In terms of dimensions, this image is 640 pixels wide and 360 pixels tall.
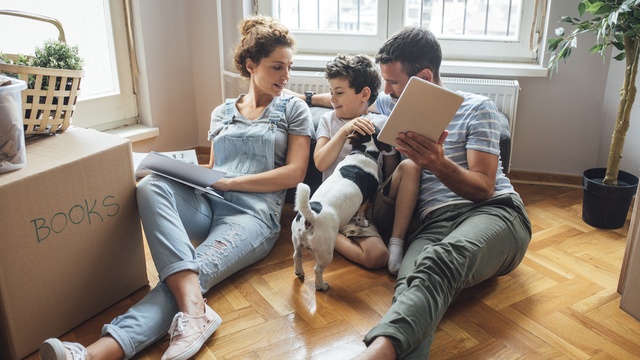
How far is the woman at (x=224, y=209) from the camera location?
1.45 m

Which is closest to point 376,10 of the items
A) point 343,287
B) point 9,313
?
point 343,287

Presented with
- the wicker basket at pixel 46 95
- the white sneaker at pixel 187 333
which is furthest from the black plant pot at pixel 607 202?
the wicker basket at pixel 46 95

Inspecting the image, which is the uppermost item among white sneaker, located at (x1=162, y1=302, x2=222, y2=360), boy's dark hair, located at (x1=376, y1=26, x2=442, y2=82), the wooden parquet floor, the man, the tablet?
boy's dark hair, located at (x1=376, y1=26, x2=442, y2=82)

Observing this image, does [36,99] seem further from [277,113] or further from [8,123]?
[277,113]

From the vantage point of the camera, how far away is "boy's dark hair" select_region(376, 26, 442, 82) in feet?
5.76

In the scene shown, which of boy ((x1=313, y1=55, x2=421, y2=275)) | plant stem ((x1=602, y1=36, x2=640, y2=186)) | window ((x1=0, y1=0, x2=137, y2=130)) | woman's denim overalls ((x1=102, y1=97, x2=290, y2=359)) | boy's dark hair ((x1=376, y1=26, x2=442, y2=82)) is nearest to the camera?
woman's denim overalls ((x1=102, y1=97, x2=290, y2=359))

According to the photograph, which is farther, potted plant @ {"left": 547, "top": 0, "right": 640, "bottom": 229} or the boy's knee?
potted plant @ {"left": 547, "top": 0, "right": 640, "bottom": 229}

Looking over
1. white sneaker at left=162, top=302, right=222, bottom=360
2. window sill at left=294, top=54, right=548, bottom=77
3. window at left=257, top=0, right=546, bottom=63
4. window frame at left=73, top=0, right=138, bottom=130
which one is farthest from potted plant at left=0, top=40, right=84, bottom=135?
window at left=257, top=0, right=546, bottom=63

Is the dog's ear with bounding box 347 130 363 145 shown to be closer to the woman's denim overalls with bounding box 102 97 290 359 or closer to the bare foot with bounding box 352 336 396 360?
the woman's denim overalls with bounding box 102 97 290 359

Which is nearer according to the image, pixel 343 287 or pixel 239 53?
pixel 343 287

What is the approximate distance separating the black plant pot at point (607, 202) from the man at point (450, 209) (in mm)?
623

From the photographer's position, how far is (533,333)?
1555 millimetres

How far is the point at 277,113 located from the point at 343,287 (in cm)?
63

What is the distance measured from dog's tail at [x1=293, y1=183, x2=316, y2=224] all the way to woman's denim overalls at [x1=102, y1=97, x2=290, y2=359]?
0.95 ft
